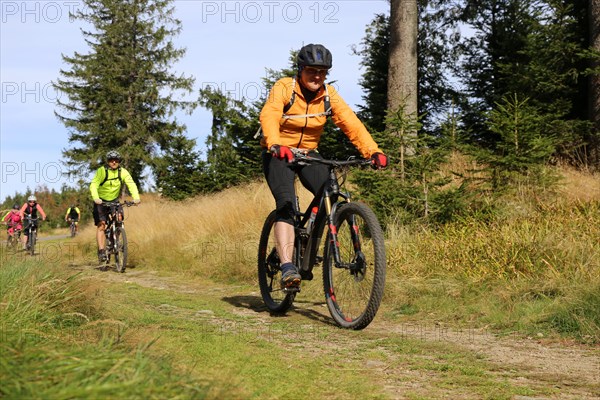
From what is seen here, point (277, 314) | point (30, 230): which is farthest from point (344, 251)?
point (30, 230)

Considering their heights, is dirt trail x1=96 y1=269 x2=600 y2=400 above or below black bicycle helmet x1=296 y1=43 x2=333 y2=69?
below

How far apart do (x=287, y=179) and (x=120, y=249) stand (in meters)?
7.15

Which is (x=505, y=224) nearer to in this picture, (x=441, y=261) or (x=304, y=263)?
(x=441, y=261)

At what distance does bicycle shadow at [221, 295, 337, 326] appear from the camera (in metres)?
5.88

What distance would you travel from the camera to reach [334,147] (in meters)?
18.9

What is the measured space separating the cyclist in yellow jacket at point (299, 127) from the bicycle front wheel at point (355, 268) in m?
0.33

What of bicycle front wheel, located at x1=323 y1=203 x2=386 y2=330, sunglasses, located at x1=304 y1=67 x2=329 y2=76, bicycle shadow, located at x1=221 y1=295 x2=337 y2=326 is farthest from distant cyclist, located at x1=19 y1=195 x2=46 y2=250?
bicycle front wheel, located at x1=323 y1=203 x2=386 y2=330

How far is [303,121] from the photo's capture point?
5.69m

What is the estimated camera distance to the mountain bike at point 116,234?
467 inches

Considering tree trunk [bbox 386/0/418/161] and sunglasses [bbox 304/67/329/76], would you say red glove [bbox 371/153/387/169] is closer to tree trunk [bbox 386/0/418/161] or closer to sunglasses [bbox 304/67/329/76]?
sunglasses [bbox 304/67/329/76]

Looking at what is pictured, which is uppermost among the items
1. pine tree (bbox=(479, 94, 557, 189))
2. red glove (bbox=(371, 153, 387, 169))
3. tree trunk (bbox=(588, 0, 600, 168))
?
tree trunk (bbox=(588, 0, 600, 168))

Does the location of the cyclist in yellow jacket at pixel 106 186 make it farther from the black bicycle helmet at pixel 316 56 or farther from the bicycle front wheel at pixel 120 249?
the black bicycle helmet at pixel 316 56

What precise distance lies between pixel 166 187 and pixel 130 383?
958 inches

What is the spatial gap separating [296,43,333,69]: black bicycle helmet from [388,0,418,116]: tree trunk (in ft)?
20.9
